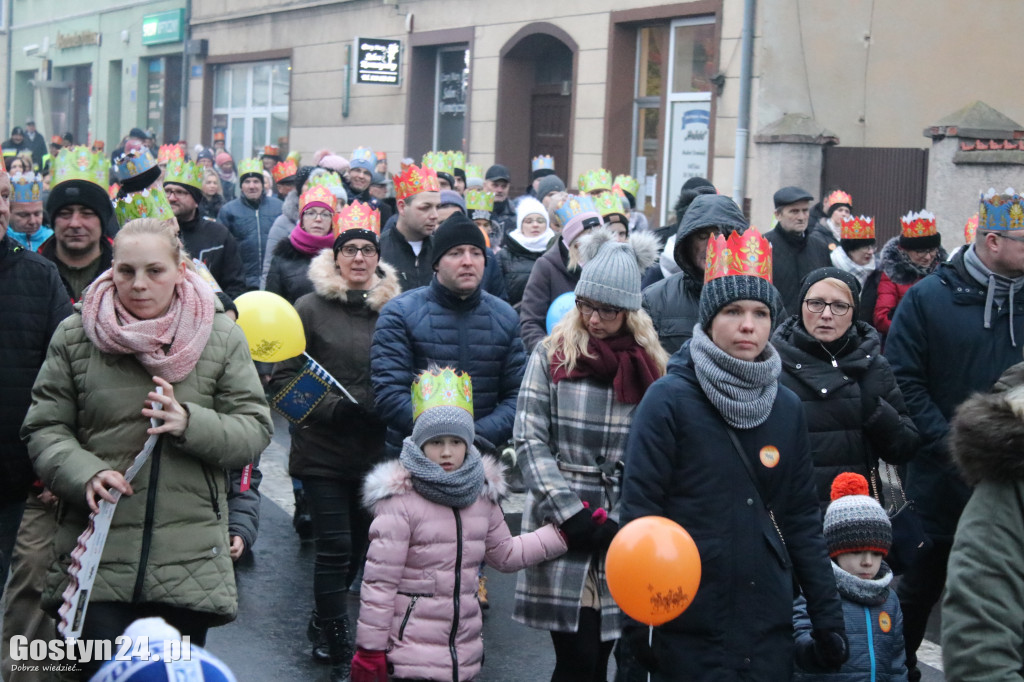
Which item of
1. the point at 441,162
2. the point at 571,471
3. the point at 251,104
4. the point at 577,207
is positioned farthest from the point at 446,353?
the point at 251,104

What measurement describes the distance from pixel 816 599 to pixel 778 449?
1.61 ft

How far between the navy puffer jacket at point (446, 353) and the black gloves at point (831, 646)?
223 cm

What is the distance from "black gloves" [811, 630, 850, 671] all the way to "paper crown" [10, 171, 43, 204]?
15.2 feet

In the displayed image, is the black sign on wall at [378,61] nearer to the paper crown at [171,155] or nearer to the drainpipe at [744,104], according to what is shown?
the drainpipe at [744,104]

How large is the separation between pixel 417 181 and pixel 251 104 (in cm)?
2294

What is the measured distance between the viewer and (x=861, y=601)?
4.61 meters

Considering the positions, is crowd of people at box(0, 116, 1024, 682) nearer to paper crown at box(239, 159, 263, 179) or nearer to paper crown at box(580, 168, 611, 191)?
paper crown at box(580, 168, 611, 191)

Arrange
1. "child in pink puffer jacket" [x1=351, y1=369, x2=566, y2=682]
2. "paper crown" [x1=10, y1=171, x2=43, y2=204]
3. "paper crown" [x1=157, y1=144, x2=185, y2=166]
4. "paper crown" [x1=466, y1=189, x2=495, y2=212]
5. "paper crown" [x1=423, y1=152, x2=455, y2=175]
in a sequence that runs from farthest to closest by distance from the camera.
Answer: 1. "paper crown" [x1=423, y1=152, x2=455, y2=175]
2. "paper crown" [x1=466, y1=189, x2=495, y2=212]
3. "paper crown" [x1=157, y1=144, x2=185, y2=166]
4. "paper crown" [x1=10, y1=171, x2=43, y2=204]
5. "child in pink puffer jacket" [x1=351, y1=369, x2=566, y2=682]

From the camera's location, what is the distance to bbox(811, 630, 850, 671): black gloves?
418cm

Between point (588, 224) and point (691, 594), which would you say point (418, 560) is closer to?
point (691, 594)

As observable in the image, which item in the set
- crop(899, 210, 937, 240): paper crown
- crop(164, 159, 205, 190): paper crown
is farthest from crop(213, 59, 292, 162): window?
crop(899, 210, 937, 240): paper crown

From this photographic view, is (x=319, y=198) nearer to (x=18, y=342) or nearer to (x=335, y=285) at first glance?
(x=335, y=285)

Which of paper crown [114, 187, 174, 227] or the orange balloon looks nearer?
the orange balloon

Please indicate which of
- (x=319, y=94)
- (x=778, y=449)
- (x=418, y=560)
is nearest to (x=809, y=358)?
(x=778, y=449)
